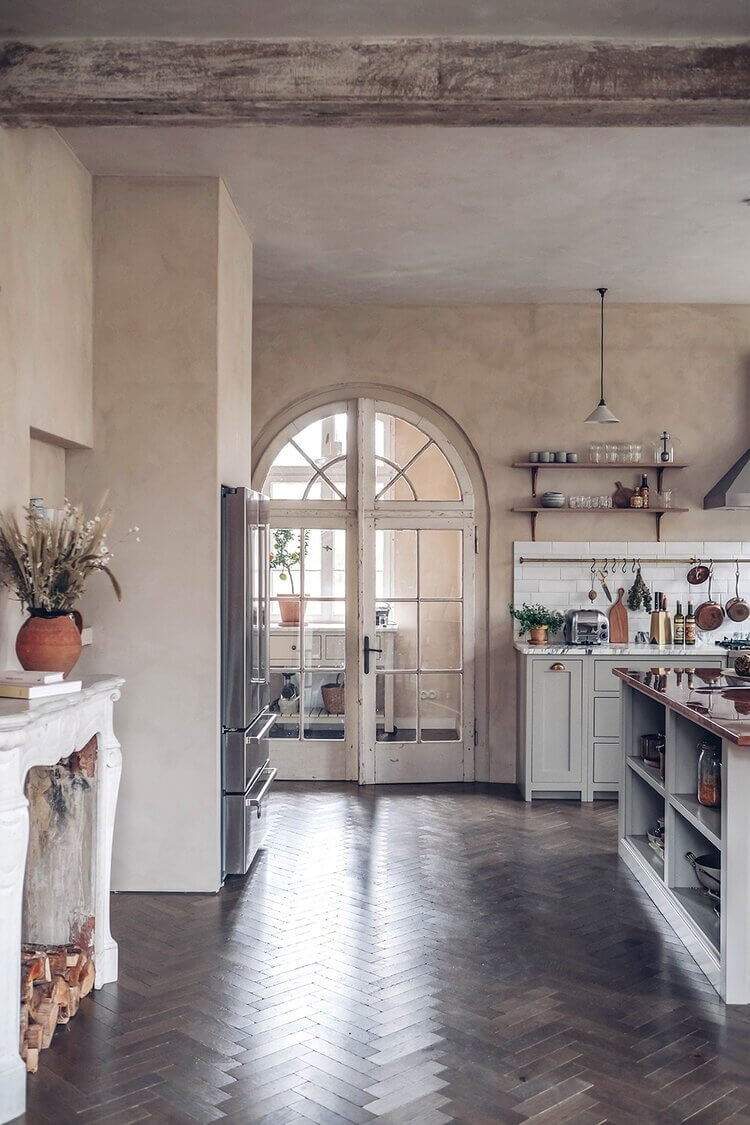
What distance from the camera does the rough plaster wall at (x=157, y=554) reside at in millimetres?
4703

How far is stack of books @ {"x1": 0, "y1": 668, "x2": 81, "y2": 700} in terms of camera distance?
305cm

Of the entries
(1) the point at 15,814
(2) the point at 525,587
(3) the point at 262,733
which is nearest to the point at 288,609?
(2) the point at 525,587

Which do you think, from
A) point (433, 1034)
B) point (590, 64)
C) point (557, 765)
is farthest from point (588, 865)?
point (590, 64)

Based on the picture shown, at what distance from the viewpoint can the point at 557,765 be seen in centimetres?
654

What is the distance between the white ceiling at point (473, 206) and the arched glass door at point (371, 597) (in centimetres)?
107

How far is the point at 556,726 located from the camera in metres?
6.54

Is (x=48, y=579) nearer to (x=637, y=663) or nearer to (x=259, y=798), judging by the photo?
(x=259, y=798)

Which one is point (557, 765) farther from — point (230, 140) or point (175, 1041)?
point (230, 140)

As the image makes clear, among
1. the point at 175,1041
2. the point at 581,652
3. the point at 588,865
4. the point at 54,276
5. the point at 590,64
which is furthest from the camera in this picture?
the point at 581,652

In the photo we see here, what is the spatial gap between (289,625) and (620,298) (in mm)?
3221

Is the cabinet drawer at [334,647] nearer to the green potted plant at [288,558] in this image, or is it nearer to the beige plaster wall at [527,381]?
the green potted plant at [288,558]

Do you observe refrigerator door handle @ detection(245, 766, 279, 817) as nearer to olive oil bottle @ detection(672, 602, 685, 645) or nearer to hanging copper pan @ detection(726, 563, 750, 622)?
olive oil bottle @ detection(672, 602, 685, 645)

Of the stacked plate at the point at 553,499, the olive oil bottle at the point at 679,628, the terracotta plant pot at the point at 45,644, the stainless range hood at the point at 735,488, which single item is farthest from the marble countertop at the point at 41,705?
the stainless range hood at the point at 735,488

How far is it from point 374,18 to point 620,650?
4315 millimetres
